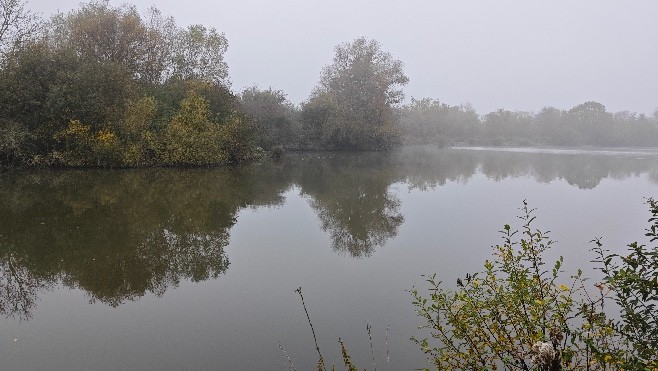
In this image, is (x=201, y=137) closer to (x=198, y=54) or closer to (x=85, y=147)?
(x=85, y=147)

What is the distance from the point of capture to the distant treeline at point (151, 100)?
22.7m

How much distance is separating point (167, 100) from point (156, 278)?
25061mm

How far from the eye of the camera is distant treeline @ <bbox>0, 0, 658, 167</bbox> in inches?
894

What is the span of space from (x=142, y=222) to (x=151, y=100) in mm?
18265

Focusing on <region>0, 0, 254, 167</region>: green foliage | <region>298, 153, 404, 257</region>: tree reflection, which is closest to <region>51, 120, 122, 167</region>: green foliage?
<region>0, 0, 254, 167</region>: green foliage

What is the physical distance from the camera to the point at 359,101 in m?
47.9

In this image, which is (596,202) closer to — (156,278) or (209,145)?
(156,278)

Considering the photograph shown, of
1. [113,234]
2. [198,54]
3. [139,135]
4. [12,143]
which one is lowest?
[113,234]

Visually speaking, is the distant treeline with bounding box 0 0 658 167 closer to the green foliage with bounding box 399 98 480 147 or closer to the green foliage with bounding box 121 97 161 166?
the green foliage with bounding box 121 97 161 166

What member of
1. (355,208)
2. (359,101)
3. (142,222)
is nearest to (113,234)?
(142,222)

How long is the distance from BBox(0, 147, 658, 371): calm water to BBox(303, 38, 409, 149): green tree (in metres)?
30.0

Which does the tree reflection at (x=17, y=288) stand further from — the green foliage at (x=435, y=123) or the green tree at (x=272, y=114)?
the green foliage at (x=435, y=123)

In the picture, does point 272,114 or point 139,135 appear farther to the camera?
point 272,114

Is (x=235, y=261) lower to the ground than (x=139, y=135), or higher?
lower
